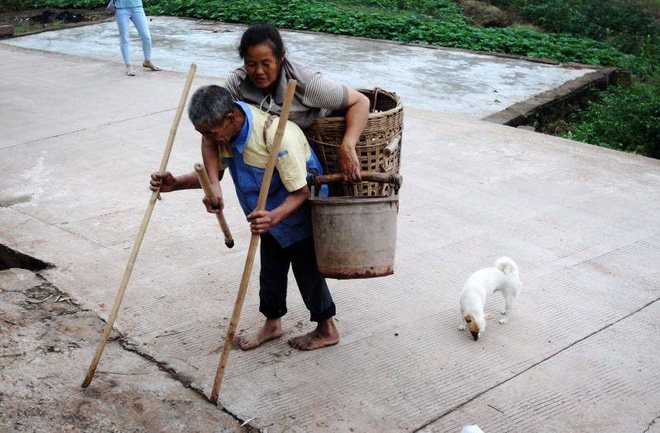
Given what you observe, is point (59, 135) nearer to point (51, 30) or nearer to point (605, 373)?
point (605, 373)

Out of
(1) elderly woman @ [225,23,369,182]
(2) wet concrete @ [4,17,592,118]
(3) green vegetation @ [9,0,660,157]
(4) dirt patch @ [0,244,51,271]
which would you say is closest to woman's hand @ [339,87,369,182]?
(1) elderly woman @ [225,23,369,182]

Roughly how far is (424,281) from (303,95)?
1669 mm

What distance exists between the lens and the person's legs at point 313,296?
10.9 ft

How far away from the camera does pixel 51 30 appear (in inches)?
561

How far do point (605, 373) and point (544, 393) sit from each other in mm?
363

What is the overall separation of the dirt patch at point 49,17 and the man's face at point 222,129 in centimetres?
1413

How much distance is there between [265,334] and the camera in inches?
142

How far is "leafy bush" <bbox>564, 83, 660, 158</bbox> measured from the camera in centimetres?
726

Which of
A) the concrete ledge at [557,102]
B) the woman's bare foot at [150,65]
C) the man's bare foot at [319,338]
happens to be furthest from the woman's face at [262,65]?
the woman's bare foot at [150,65]

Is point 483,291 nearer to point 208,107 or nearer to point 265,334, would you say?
point 265,334

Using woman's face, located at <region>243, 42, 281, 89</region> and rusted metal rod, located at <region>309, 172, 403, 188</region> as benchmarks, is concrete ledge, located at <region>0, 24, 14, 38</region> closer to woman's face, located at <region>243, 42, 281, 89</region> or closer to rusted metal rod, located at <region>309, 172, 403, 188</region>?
woman's face, located at <region>243, 42, 281, 89</region>

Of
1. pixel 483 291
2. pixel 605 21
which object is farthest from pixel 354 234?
pixel 605 21

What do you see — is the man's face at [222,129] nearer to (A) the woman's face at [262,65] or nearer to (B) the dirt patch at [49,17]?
(A) the woman's face at [262,65]

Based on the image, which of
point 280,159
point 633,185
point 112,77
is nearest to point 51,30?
point 112,77
